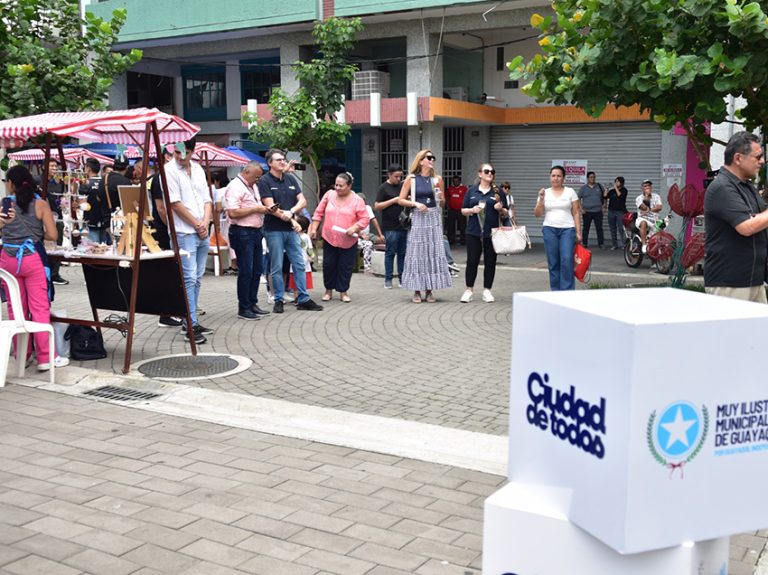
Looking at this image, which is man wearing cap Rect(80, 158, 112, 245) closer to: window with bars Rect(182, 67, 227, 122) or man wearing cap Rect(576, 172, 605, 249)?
man wearing cap Rect(576, 172, 605, 249)

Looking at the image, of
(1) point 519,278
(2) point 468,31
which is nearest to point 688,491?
(1) point 519,278

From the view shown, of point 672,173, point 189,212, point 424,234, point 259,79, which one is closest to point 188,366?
point 189,212

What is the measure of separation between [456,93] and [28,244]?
692 inches

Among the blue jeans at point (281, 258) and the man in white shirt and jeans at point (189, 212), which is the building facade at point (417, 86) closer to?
the blue jeans at point (281, 258)

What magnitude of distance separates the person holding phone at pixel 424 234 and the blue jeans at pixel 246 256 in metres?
2.25

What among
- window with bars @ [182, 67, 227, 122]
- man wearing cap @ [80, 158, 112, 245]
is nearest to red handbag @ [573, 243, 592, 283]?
man wearing cap @ [80, 158, 112, 245]

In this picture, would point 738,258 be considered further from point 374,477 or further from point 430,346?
point 430,346

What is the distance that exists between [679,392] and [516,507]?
0.65 meters

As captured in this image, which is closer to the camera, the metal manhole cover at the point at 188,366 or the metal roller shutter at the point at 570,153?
the metal manhole cover at the point at 188,366

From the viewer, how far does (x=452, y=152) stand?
24125 mm

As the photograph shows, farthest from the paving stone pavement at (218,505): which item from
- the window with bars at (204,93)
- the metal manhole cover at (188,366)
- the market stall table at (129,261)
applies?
the window with bars at (204,93)

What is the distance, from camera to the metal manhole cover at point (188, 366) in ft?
23.8

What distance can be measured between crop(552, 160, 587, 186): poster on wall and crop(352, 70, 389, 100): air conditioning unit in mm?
5306

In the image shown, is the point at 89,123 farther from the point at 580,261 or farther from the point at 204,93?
the point at 204,93
